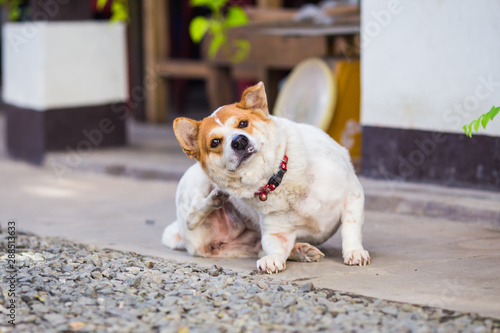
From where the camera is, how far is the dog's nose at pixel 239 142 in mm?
3629

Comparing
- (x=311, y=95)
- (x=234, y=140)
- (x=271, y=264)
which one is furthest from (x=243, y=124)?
(x=311, y=95)

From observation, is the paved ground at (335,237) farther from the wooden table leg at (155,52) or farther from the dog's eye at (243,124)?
the wooden table leg at (155,52)

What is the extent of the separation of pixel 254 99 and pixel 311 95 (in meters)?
3.16

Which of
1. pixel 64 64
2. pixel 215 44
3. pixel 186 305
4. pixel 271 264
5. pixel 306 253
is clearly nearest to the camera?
pixel 186 305

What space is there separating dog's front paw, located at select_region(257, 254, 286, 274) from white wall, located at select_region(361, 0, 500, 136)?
2.07 m

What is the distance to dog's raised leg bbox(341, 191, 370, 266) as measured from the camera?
3.96 metres

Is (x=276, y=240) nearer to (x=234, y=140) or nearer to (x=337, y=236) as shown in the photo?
(x=234, y=140)

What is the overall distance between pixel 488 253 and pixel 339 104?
9.43 ft

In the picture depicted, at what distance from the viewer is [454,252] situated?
4.25 metres

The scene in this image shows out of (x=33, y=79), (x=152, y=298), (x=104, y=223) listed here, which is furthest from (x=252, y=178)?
(x=33, y=79)

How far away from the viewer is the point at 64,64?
813 cm

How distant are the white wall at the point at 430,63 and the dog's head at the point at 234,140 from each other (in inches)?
78.9

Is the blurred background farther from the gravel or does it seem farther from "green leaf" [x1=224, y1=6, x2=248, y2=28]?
the gravel

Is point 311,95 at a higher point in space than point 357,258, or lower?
higher
